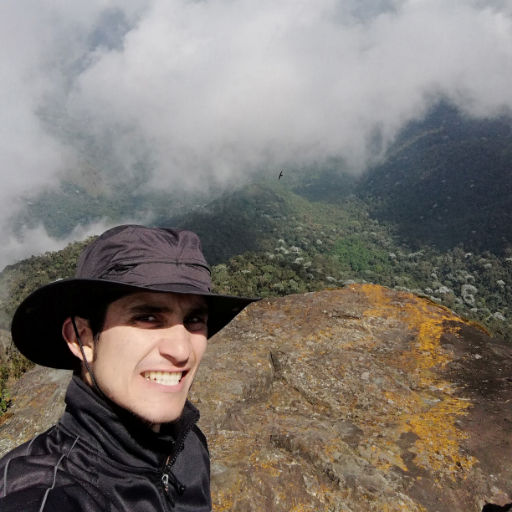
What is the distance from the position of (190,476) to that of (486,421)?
457 centimetres

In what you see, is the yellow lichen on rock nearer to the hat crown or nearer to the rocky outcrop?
the rocky outcrop

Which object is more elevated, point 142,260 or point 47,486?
point 142,260

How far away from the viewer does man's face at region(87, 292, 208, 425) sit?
179cm

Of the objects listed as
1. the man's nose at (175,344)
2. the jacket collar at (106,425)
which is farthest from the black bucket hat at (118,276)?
the jacket collar at (106,425)

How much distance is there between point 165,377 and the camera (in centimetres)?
187

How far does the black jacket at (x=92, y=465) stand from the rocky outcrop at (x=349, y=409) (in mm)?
2219

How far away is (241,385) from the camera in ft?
18.9

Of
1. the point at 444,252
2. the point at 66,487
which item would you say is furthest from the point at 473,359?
the point at 444,252

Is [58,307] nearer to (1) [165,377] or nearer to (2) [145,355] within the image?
(2) [145,355]

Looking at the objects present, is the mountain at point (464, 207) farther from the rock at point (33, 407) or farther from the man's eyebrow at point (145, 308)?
the man's eyebrow at point (145, 308)

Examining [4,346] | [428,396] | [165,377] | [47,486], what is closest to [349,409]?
[428,396]

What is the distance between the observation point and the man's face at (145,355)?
179 cm

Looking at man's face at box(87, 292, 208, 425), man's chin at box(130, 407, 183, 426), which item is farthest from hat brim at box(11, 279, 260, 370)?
man's chin at box(130, 407, 183, 426)

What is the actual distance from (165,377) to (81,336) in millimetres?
552
